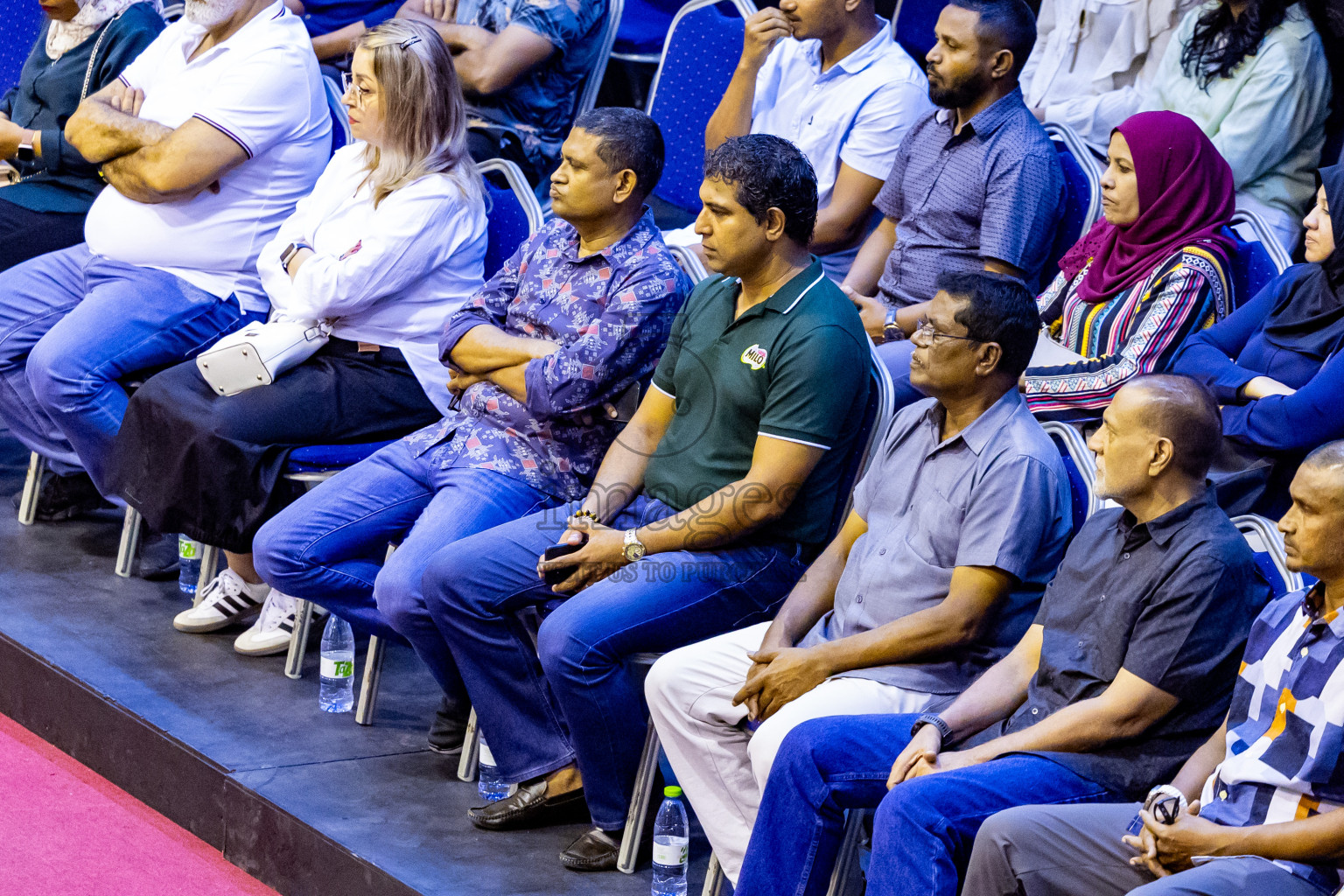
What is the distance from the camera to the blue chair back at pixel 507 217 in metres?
3.51

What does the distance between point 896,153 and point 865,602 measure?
1484 mm

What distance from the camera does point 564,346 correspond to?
2.99 meters

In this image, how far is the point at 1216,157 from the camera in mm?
3025

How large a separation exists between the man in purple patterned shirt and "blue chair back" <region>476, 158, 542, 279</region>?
294 mm

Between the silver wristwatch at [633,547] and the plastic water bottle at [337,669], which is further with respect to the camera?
the plastic water bottle at [337,669]

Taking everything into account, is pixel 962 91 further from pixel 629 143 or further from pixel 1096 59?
pixel 629 143

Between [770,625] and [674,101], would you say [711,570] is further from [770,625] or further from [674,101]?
[674,101]

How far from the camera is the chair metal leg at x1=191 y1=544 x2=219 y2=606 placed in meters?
3.62

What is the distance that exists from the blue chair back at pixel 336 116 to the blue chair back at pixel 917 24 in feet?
5.19

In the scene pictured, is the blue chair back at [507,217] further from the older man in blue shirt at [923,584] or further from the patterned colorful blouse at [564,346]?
the older man in blue shirt at [923,584]

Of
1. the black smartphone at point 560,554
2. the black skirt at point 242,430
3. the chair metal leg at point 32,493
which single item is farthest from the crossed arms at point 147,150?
the black smartphone at point 560,554

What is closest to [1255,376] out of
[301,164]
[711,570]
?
[711,570]

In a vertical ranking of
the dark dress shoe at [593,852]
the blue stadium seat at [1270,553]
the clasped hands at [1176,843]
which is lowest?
the dark dress shoe at [593,852]

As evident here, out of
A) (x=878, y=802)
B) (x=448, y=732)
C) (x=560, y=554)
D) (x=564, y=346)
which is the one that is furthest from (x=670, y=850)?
(x=564, y=346)
